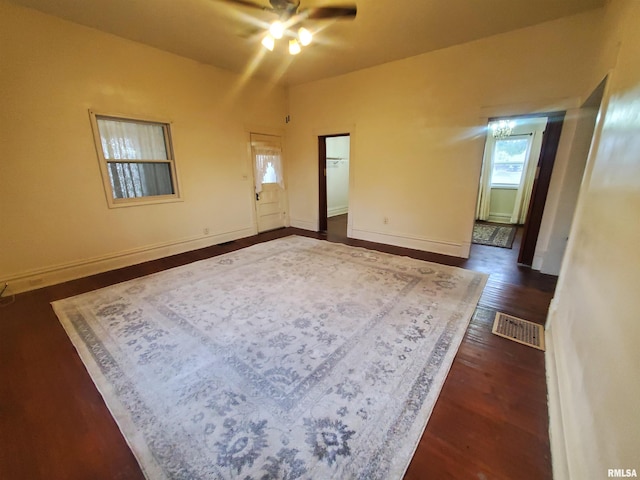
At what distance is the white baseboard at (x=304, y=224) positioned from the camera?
550cm

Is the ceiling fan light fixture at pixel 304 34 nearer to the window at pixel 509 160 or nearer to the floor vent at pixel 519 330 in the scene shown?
the floor vent at pixel 519 330

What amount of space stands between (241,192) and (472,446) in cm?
462

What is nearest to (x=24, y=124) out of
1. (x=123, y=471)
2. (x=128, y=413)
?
(x=128, y=413)

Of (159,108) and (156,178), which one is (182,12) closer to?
(159,108)

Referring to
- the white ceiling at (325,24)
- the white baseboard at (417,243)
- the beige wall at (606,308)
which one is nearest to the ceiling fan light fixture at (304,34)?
the white ceiling at (325,24)

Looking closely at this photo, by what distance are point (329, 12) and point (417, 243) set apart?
3233 millimetres

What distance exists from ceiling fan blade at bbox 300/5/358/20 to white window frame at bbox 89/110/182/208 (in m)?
2.57

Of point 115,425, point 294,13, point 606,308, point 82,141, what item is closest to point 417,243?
point 606,308

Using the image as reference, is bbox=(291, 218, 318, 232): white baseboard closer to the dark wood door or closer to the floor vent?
Answer: the dark wood door

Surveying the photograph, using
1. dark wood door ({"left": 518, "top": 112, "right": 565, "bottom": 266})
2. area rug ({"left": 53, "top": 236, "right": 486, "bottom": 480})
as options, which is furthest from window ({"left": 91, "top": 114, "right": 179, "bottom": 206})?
dark wood door ({"left": 518, "top": 112, "right": 565, "bottom": 266})

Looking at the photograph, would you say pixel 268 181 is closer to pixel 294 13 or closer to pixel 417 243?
pixel 417 243

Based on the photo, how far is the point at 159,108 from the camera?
11.8ft

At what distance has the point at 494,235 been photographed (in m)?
4.93

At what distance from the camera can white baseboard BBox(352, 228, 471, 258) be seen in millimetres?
3816
